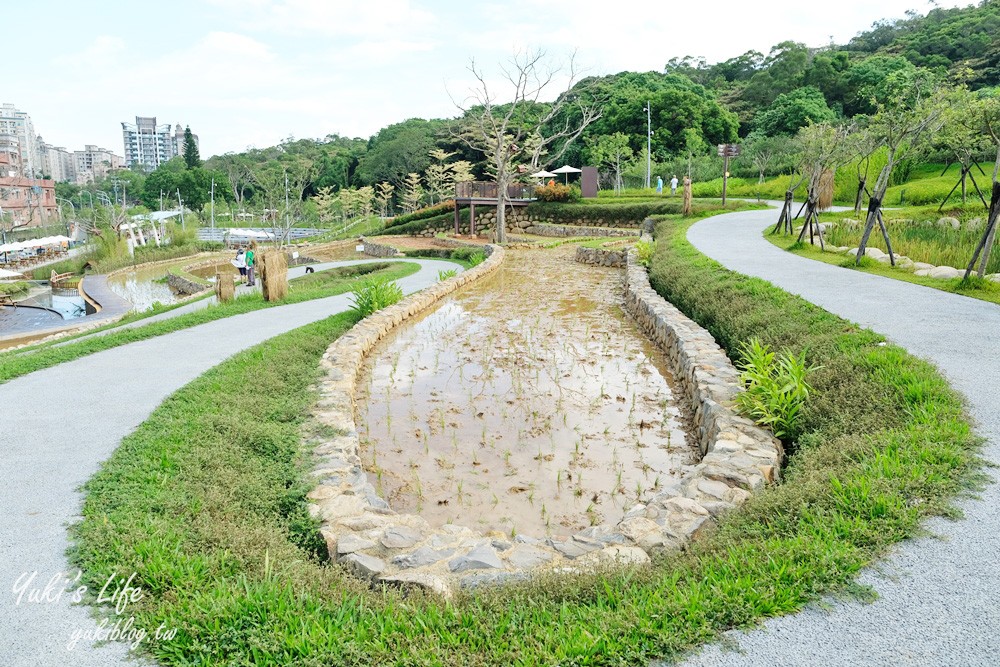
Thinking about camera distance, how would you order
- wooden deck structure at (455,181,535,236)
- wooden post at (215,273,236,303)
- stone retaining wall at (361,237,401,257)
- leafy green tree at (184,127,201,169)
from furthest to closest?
leafy green tree at (184,127,201,169) → wooden deck structure at (455,181,535,236) → stone retaining wall at (361,237,401,257) → wooden post at (215,273,236,303)

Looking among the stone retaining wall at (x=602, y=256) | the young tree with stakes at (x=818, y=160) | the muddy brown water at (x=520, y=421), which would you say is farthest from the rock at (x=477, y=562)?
the stone retaining wall at (x=602, y=256)

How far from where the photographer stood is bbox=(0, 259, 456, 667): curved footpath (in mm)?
2848

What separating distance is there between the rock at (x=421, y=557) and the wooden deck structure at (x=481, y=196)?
26.1 metres

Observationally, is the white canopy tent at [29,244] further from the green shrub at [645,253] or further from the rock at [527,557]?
the rock at [527,557]

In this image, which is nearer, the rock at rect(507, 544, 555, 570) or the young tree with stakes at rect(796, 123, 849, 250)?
the rock at rect(507, 544, 555, 570)

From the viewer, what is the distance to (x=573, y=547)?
398cm

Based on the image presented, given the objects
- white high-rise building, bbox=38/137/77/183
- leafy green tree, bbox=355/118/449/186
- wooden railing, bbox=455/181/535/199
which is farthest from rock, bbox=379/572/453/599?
white high-rise building, bbox=38/137/77/183

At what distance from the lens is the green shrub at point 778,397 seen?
539 cm

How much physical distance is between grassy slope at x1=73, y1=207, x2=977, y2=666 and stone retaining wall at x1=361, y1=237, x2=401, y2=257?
907 inches

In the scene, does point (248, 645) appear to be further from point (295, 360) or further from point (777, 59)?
point (777, 59)

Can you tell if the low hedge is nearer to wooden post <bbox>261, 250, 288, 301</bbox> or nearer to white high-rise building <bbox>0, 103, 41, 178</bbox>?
wooden post <bbox>261, 250, 288, 301</bbox>

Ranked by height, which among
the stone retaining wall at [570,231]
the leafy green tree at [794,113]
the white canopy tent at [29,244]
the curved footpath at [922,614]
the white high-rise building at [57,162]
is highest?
the white high-rise building at [57,162]

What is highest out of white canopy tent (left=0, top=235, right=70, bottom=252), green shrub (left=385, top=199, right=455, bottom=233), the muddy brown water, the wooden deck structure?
the wooden deck structure

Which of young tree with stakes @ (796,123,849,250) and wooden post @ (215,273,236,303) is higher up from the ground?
young tree with stakes @ (796,123,849,250)
